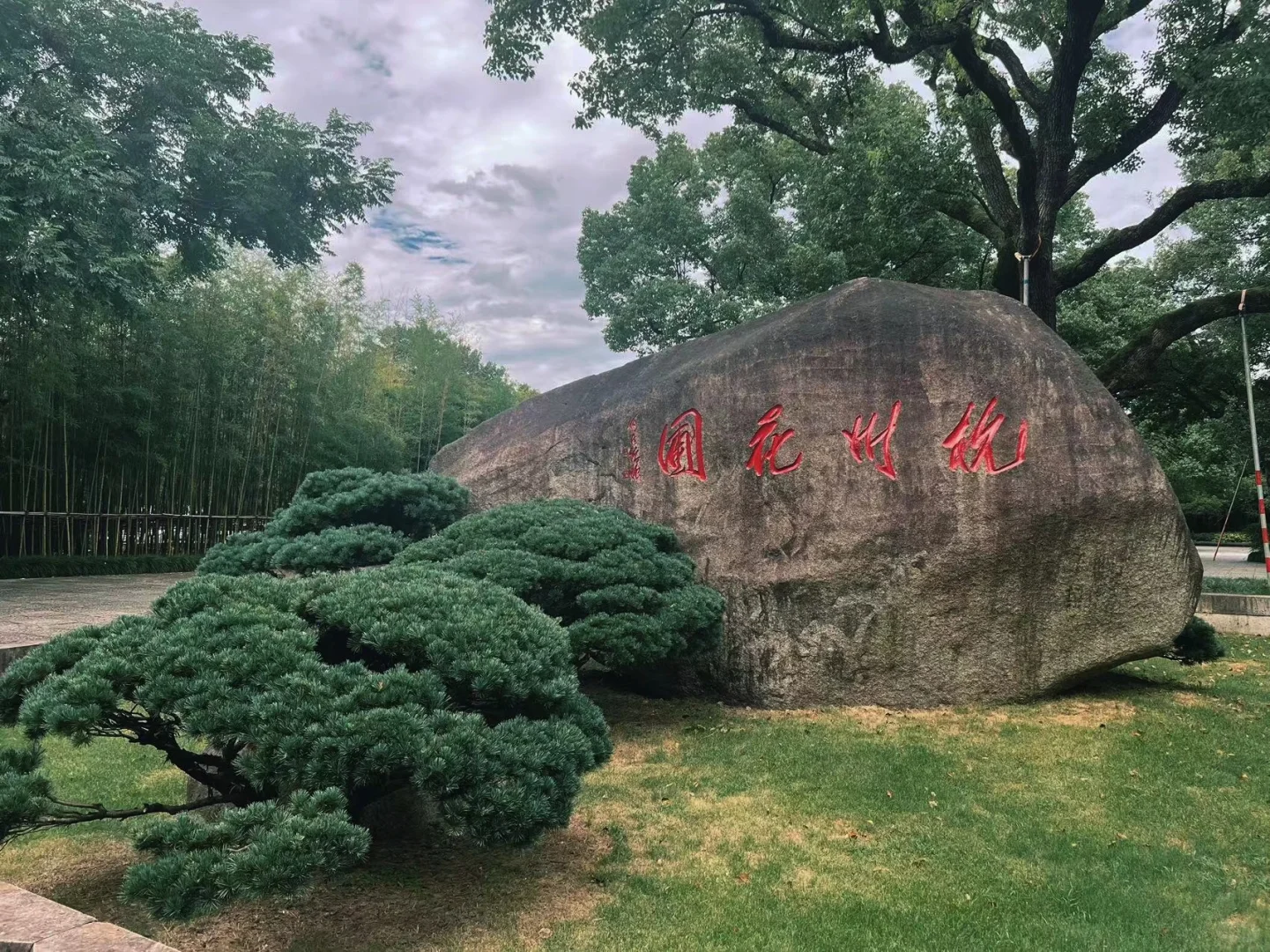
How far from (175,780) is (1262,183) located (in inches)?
399

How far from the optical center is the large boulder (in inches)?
179

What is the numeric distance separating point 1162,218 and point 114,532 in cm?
1332

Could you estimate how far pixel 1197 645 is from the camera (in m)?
5.34

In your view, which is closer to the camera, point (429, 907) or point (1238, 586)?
point (429, 907)

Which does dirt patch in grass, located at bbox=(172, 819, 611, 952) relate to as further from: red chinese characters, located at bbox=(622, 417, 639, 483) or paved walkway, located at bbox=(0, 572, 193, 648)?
paved walkway, located at bbox=(0, 572, 193, 648)

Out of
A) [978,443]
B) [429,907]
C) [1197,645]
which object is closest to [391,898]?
[429,907]

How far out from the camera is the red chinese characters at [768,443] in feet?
15.9

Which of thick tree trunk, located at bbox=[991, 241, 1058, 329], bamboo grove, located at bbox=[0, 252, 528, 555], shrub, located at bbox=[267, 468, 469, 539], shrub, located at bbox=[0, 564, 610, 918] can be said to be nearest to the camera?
shrub, located at bbox=[0, 564, 610, 918]

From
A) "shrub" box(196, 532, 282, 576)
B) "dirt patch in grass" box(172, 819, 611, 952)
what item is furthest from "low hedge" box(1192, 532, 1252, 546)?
"dirt patch in grass" box(172, 819, 611, 952)

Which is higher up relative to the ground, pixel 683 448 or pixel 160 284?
pixel 160 284

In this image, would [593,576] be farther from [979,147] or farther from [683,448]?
[979,147]

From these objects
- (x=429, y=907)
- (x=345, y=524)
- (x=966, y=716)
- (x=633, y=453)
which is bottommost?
(x=429, y=907)

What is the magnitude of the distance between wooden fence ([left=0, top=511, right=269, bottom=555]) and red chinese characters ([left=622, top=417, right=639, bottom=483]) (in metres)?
7.94

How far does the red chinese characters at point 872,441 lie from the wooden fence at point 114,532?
9.25 m
